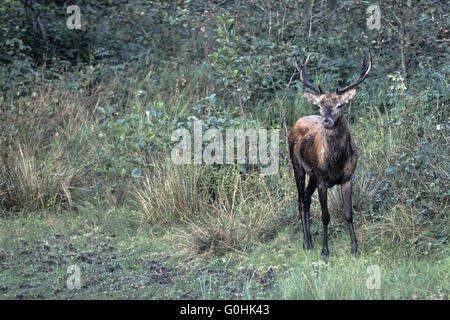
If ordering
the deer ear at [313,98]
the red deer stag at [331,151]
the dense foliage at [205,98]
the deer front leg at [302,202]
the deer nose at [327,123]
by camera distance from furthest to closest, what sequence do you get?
1. the dense foliage at [205,98]
2. the deer front leg at [302,202]
3. the deer ear at [313,98]
4. the red deer stag at [331,151]
5. the deer nose at [327,123]

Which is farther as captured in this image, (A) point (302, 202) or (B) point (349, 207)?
(A) point (302, 202)

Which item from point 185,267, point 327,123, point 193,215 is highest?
point 327,123

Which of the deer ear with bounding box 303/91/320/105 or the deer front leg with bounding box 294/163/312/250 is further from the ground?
the deer ear with bounding box 303/91/320/105

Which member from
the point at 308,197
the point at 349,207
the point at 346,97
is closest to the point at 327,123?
the point at 346,97

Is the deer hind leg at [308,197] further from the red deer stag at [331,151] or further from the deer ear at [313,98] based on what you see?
the deer ear at [313,98]

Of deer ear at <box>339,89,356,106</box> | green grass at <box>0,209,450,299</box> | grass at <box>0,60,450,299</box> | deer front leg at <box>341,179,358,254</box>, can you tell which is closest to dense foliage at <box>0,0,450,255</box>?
grass at <box>0,60,450,299</box>

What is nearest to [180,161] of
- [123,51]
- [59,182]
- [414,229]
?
[59,182]

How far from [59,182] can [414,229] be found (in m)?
4.73

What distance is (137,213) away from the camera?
8.34 m

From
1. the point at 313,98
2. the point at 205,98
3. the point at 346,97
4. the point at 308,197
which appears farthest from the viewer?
the point at 205,98

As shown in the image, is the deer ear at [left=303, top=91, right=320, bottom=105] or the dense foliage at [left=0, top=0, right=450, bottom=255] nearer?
the deer ear at [left=303, top=91, right=320, bottom=105]

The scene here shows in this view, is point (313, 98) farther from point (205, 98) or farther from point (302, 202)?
point (205, 98)

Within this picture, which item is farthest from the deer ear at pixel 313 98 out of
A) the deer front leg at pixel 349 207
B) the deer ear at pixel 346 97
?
the deer front leg at pixel 349 207

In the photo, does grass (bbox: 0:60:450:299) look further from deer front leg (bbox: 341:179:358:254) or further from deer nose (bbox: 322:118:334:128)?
deer nose (bbox: 322:118:334:128)
